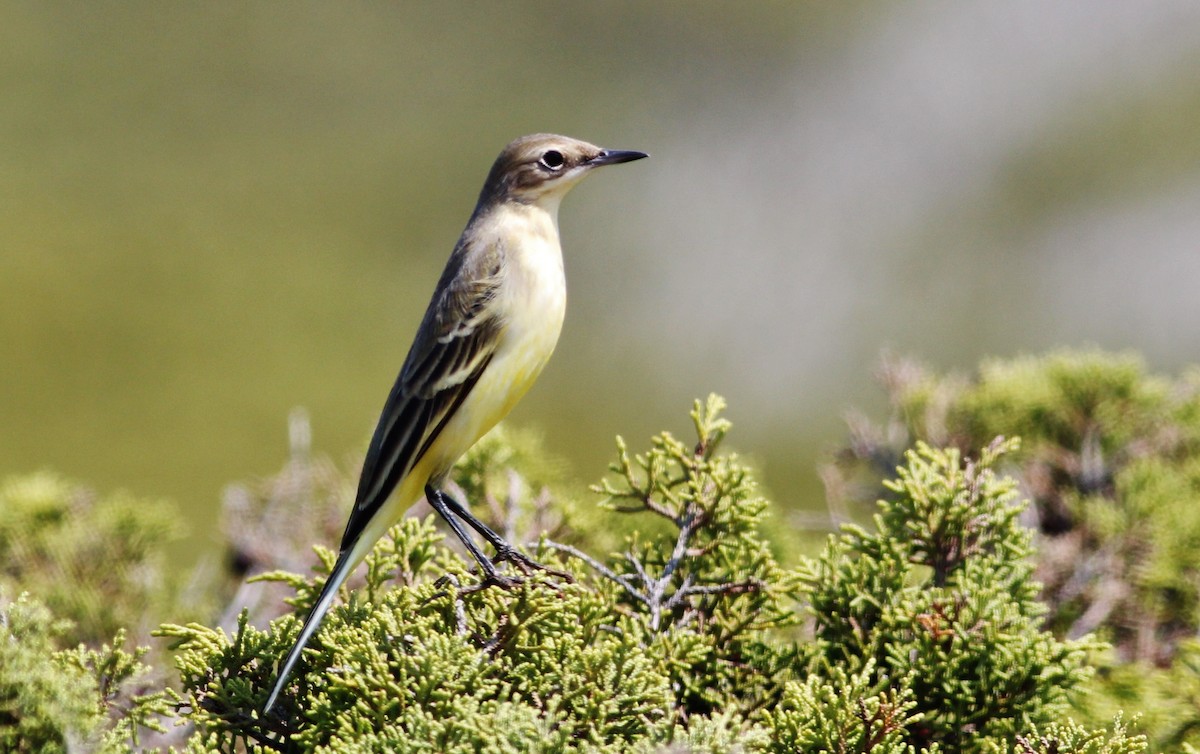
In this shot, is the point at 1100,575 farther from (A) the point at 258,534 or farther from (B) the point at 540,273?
(A) the point at 258,534

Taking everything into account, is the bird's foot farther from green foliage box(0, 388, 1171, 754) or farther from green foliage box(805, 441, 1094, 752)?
green foliage box(805, 441, 1094, 752)

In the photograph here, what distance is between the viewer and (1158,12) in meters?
25.9

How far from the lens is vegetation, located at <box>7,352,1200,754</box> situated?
1959 millimetres

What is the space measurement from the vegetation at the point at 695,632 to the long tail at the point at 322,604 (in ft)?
0.10

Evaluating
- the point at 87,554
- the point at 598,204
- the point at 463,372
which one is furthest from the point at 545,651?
the point at 598,204

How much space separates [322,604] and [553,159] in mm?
1926

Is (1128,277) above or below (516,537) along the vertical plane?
above

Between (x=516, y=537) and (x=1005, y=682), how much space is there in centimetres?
160

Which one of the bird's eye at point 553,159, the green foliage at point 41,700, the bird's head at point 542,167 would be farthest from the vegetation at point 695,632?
the bird's eye at point 553,159

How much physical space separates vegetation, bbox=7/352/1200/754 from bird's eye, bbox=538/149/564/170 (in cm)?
93

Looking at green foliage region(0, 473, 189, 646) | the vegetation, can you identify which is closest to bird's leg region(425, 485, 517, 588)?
the vegetation

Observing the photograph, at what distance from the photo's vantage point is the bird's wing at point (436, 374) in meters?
3.18

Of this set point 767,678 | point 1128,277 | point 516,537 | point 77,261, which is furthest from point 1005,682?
point 1128,277

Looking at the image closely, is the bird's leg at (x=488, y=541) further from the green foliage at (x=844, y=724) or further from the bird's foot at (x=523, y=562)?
the green foliage at (x=844, y=724)
